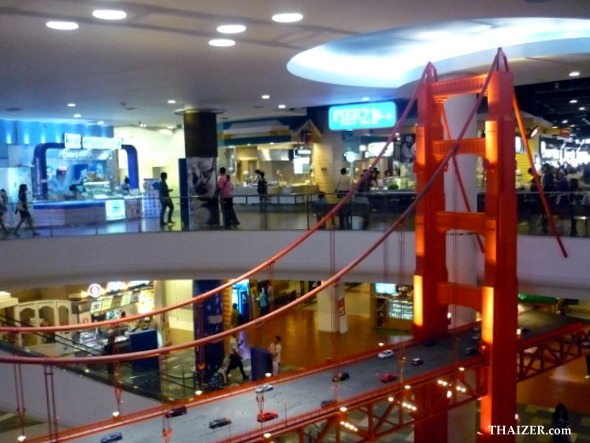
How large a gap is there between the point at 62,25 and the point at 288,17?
2252mm

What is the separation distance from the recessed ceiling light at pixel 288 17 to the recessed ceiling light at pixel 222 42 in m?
1.07

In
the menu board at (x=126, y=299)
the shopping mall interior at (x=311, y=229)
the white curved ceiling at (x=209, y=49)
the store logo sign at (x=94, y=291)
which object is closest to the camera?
the white curved ceiling at (x=209, y=49)

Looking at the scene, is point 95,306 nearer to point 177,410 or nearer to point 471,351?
point 177,410

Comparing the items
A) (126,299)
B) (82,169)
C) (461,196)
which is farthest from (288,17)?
(82,169)

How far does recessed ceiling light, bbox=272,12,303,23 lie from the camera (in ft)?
19.1

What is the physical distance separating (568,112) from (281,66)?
36.9 ft

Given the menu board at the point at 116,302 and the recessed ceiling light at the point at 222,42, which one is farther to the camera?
the menu board at the point at 116,302

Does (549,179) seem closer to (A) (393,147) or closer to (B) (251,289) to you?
(A) (393,147)

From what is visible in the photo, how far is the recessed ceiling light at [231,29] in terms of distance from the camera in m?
6.27

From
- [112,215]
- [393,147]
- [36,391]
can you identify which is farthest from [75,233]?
[393,147]

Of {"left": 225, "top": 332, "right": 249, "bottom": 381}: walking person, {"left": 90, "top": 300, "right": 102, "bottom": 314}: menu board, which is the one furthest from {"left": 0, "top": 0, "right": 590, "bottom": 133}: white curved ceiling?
{"left": 90, "top": 300, "right": 102, "bottom": 314}: menu board

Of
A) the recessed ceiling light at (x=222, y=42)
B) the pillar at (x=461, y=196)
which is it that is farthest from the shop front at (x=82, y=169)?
the recessed ceiling light at (x=222, y=42)

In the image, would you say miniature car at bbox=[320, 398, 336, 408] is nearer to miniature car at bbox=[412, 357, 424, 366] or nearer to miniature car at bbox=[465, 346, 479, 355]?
miniature car at bbox=[412, 357, 424, 366]

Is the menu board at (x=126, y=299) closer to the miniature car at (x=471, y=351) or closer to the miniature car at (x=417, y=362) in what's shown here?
the miniature car at (x=417, y=362)
